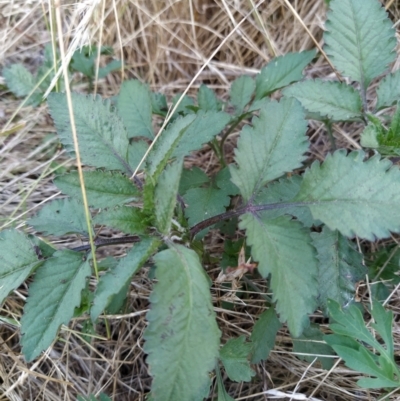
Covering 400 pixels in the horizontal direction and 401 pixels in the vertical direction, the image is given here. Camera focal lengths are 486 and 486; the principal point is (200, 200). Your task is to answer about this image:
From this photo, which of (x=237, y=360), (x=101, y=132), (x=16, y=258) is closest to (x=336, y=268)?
(x=237, y=360)

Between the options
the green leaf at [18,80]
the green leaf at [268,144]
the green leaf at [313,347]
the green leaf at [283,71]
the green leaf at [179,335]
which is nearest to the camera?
the green leaf at [179,335]

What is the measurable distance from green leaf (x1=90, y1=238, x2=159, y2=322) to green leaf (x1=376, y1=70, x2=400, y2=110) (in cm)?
72

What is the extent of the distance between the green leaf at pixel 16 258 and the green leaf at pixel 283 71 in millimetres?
806

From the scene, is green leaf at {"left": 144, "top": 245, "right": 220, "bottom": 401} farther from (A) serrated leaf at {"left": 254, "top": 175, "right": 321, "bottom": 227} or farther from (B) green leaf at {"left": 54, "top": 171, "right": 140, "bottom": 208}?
(A) serrated leaf at {"left": 254, "top": 175, "right": 321, "bottom": 227}

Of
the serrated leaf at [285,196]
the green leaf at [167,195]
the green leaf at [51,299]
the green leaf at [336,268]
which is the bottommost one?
the green leaf at [336,268]

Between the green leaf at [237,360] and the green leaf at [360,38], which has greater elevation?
the green leaf at [360,38]

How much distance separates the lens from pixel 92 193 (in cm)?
112

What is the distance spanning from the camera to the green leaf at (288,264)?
0.96m

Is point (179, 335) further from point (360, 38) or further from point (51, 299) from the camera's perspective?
point (360, 38)

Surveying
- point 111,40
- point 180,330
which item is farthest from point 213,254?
point 111,40

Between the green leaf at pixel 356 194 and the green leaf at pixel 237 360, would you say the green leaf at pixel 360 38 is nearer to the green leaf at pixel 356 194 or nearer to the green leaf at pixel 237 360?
the green leaf at pixel 356 194

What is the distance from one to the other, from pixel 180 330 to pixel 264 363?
0.63m

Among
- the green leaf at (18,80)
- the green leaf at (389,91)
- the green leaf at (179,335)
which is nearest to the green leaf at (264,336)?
the green leaf at (179,335)

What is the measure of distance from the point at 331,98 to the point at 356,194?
366 millimetres
